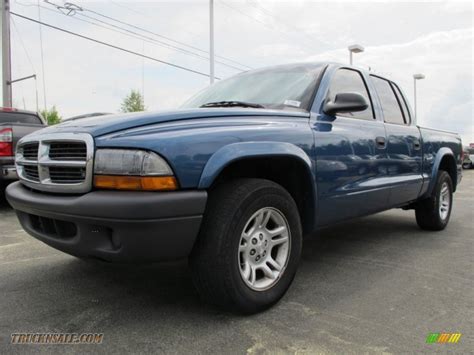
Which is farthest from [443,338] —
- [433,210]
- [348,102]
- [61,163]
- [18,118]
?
[18,118]

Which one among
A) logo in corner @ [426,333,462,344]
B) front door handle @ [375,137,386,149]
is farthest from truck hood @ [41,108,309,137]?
logo in corner @ [426,333,462,344]

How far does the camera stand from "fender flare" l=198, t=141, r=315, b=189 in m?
2.26

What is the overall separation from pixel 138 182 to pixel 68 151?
0.52m

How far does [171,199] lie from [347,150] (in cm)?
170

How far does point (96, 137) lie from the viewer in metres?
2.20

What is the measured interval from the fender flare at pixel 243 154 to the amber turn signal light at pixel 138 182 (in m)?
0.19

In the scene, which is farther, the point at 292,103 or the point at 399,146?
the point at 399,146

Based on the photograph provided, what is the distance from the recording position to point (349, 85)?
3.80 meters

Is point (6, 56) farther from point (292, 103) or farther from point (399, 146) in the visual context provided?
point (399, 146)

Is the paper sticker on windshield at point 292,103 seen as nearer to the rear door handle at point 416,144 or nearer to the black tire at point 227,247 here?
the black tire at point 227,247

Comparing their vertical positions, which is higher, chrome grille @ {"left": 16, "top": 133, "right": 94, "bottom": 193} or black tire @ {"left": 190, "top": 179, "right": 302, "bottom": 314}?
chrome grille @ {"left": 16, "top": 133, "right": 94, "bottom": 193}

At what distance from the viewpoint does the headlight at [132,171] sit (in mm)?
2117

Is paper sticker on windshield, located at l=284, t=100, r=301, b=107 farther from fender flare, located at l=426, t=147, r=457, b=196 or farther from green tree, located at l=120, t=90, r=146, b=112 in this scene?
green tree, located at l=120, t=90, r=146, b=112

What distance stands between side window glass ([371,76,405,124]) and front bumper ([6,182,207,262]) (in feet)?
8.92
